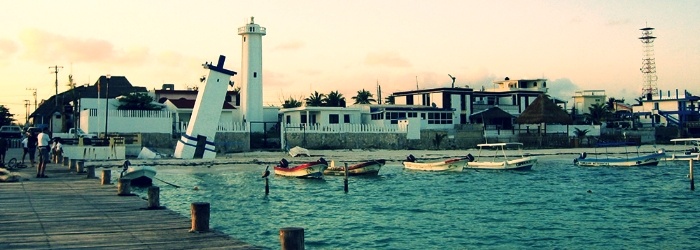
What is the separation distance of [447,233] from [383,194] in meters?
12.1

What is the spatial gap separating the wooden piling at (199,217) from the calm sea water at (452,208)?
540 centimetres

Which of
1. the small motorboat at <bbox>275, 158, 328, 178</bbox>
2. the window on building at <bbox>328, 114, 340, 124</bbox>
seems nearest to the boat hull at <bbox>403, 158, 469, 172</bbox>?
the small motorboat at <bbox>275, 158, 328, 178</bbox>

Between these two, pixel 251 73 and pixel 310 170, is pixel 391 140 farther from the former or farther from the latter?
pixel 310 170

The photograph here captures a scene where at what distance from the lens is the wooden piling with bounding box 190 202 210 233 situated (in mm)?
13500

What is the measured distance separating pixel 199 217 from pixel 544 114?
59590 mm

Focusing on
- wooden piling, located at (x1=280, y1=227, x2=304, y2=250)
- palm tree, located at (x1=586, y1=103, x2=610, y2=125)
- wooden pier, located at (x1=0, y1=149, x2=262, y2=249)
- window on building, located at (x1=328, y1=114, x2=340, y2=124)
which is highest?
palm tree, located at (x1=586, y1=103, x2=610, y2=125)

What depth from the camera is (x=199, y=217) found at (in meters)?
13.6

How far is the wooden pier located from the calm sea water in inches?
146

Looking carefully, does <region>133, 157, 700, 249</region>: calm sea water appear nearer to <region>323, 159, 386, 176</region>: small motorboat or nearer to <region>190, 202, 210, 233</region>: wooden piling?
<region>323, 159, 386, 176</region>: small motorboat

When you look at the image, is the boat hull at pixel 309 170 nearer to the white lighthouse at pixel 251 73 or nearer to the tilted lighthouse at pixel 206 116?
the tilted lighthouse at pixel 206 116

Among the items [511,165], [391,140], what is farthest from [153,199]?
[391,140]

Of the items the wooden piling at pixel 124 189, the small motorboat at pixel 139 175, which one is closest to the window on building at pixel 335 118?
the small motorboat at pixel 139 175

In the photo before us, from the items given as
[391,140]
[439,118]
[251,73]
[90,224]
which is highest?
[251,73]

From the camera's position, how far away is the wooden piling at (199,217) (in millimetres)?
13500
